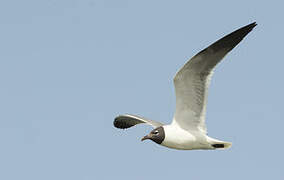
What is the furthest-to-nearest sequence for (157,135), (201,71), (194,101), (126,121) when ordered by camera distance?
(126,121) < (157,135) < (194,101) < (201,71)

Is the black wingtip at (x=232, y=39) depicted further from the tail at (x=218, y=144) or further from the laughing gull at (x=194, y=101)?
the tail at (x=218, y=144)

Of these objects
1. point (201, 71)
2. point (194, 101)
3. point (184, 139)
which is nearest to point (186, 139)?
point (184, 139)

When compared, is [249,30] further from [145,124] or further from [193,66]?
[145,124]

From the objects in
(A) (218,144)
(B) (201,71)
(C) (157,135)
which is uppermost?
(B) (201,71)

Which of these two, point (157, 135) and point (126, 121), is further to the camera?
point (126, 121)

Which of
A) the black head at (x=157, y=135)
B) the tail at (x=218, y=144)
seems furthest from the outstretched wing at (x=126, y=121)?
the tail at (x=218, y=144)

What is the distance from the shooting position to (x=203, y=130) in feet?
50.8

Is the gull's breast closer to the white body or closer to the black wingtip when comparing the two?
the white body

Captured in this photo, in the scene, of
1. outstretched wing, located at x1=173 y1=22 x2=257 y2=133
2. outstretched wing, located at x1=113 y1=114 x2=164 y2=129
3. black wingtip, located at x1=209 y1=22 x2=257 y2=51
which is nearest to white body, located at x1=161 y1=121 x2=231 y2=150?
outstretched wing, located at x1=173 y1=22 x2=257 y2=133

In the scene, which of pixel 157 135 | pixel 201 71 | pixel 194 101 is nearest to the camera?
pixel 201 71

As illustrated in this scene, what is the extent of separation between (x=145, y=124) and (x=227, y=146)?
2.78 meters

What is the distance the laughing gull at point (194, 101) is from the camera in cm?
1475

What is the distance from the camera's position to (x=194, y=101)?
15.2 metres

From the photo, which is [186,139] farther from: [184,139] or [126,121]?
[126,121]
